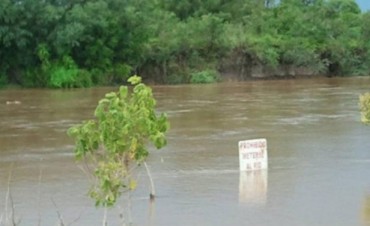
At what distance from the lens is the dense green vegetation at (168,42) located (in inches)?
1321

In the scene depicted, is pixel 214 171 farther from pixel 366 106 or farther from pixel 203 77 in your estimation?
pixel 203 77

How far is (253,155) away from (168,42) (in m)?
26.2

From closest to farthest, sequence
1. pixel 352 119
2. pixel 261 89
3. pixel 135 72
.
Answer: pixel 352 119, pixel 261 89, pixel 135 72

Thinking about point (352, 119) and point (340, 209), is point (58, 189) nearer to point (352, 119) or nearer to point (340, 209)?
point (340, 209)

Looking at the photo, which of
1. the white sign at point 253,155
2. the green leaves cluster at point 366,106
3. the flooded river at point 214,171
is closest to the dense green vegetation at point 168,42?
the flooded river at point 214,171

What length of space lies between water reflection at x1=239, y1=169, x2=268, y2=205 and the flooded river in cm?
1

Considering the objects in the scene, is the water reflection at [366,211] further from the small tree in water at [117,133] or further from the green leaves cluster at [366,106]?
the small tree in water at [117,133]

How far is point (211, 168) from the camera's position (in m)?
11.8

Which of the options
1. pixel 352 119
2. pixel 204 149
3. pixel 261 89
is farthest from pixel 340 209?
pixel 261 89

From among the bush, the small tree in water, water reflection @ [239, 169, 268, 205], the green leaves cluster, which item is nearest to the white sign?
water reflection @ [239, 169, 268, 205]

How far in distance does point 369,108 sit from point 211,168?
94.9 inches

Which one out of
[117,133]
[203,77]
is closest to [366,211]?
[117,133]

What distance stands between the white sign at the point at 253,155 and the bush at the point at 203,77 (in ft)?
83.0

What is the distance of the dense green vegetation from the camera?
3356 centimetres
